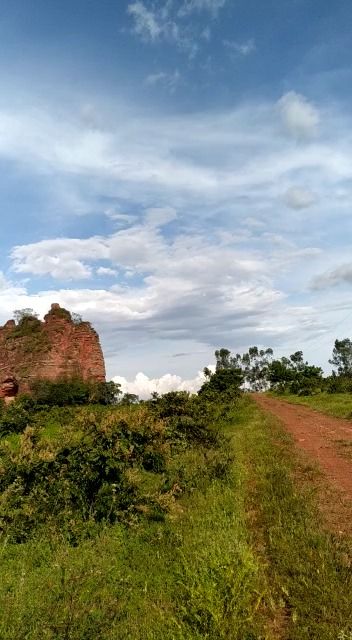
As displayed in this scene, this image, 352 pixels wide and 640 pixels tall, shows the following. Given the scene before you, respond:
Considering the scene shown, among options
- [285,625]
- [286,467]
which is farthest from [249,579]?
[286,467]

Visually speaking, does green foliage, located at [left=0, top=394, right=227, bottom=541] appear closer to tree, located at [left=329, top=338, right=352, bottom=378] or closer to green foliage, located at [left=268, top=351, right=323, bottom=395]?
green foliage, located at [left=268, top=351, right=323, bottom=395]

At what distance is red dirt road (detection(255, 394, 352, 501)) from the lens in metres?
9.55

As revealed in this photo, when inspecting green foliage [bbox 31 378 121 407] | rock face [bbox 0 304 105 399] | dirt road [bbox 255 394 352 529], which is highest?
rock face [bbox 0 304 105 399]

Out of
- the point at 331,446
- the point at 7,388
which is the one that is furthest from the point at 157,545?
the point at 7,388

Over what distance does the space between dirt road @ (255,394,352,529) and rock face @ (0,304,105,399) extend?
1273 inches

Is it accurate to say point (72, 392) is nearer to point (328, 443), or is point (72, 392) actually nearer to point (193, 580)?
point (328, 443)

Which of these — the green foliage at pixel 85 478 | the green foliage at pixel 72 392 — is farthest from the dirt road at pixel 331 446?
the green foliage at pixel 72 392

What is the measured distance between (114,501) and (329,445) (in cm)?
788

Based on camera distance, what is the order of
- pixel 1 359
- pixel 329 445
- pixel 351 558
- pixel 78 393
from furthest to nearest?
pixel 1 359 < pixel 78 393 < pixel 329 445 < pixel 351 558

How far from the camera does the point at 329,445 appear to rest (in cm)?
1335

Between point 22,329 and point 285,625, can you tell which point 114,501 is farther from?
point 22,329

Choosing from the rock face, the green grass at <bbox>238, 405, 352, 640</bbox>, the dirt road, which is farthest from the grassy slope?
the rock face

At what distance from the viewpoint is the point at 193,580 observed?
5000mm

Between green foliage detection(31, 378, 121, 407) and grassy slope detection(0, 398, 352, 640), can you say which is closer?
grassy slope detection(0, 398, 352, 640)
